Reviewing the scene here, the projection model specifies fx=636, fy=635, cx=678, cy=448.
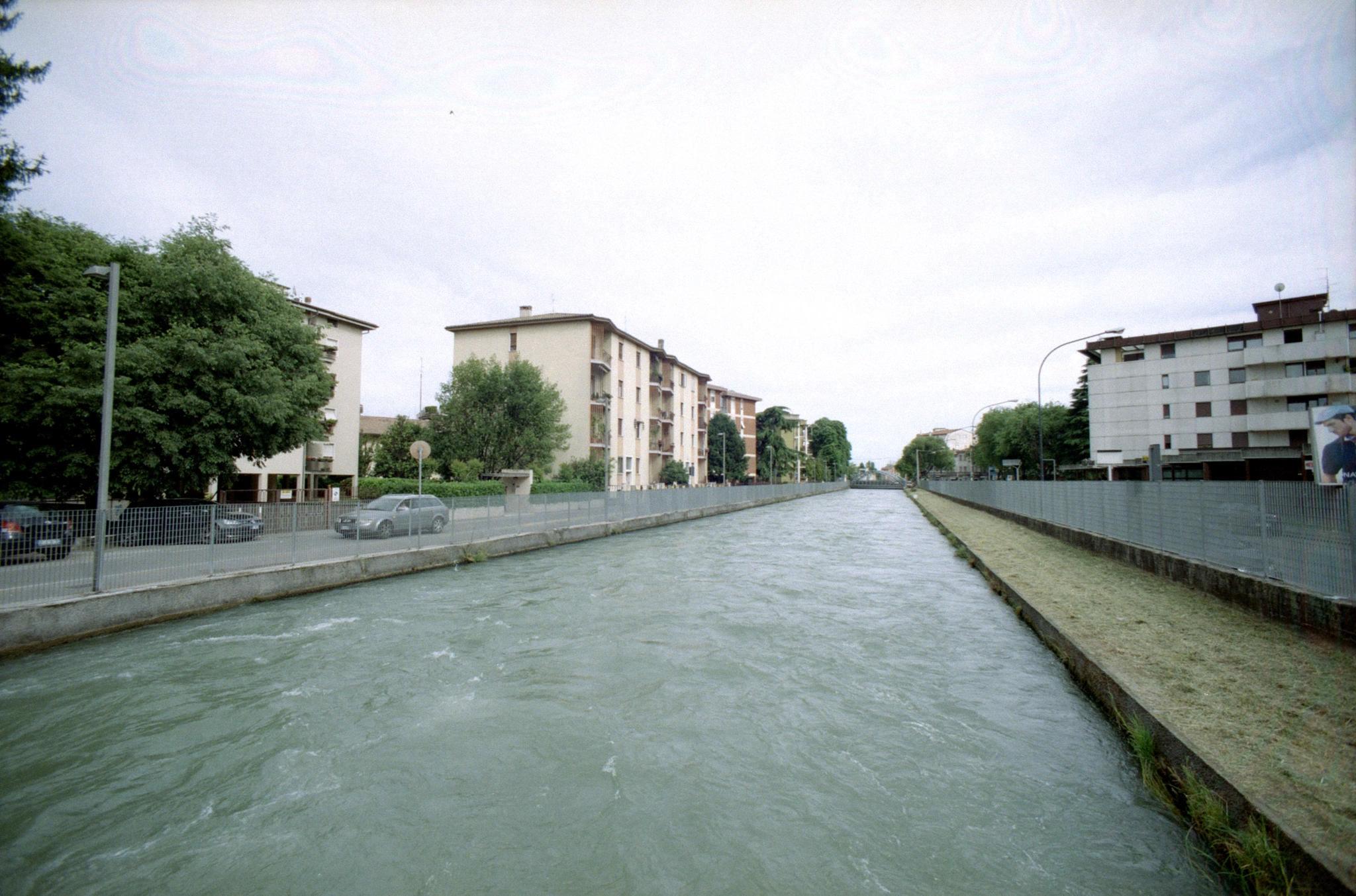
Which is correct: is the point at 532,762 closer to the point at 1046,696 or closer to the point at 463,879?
the point at 463,879

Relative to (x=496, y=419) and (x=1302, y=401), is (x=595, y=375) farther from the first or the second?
(x=1302, y=401)

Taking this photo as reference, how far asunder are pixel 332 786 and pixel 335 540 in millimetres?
10878

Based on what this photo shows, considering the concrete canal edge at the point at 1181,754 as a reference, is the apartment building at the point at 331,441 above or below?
above

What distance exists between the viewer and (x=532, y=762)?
5.05 m

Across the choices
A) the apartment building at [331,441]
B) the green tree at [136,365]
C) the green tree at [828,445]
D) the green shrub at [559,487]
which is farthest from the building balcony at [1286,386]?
the green tree at [828,445]

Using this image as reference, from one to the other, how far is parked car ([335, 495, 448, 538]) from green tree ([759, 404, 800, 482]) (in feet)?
233

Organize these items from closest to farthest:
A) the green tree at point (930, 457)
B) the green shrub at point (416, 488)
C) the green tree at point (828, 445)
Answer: the green shrub at point (416, 488)
the green tree at point (828, 445)
the green tree at point (930, 457)

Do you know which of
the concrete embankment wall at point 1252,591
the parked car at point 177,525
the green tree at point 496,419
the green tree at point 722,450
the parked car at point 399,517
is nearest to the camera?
the concrete embankment wall at point 1252,591

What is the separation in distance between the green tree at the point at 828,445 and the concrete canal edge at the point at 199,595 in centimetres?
11120

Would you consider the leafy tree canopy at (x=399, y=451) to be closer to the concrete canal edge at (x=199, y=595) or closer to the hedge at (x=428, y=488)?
→ the hedge at (x=428, y=488)

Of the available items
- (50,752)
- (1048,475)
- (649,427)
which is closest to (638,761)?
(50,752)

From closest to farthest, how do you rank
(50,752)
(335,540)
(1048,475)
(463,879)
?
1. (463,879)
2. (50,752)
3. (335,540)
4. (1048,475)

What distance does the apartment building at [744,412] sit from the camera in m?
77.9

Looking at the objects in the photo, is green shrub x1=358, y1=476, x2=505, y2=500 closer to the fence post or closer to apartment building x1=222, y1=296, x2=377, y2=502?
apartment building x1=222, y1=296, x2=377, y2=502
